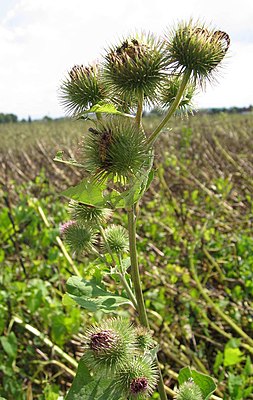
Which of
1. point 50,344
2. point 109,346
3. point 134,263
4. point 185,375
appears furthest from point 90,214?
point 50,344

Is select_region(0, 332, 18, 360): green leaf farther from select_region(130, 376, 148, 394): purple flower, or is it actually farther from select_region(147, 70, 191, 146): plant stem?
select_region(147, 70, 191, 146): plant stem

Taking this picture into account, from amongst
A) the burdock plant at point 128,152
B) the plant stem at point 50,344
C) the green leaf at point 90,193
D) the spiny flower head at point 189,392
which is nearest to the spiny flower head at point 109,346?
the burdock plant at point 128,152

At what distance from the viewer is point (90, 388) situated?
1.50m

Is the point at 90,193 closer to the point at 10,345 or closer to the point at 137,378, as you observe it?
the point at 137,378

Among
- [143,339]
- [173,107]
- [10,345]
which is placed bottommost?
[10,345]

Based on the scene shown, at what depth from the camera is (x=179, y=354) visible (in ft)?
11.9

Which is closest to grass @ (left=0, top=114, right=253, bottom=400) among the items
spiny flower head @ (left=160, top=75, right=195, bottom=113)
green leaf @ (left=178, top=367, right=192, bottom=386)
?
green leaf @ (left=178, top=367, right=192, bottom=386)

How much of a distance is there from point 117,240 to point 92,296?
36cm

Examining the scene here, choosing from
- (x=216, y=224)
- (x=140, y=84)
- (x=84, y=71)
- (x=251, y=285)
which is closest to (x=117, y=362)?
(x=140, y=84)

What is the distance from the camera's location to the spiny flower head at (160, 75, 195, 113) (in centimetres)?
158

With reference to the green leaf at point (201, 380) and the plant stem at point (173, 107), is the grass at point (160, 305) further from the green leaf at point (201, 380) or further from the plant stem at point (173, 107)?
the plant stem at point (173, 107)

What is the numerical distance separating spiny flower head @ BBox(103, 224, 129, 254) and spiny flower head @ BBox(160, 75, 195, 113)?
56 centimetres

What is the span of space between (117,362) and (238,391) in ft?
4.13

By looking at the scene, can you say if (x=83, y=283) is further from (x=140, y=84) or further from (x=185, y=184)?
(x=185, y=184)
